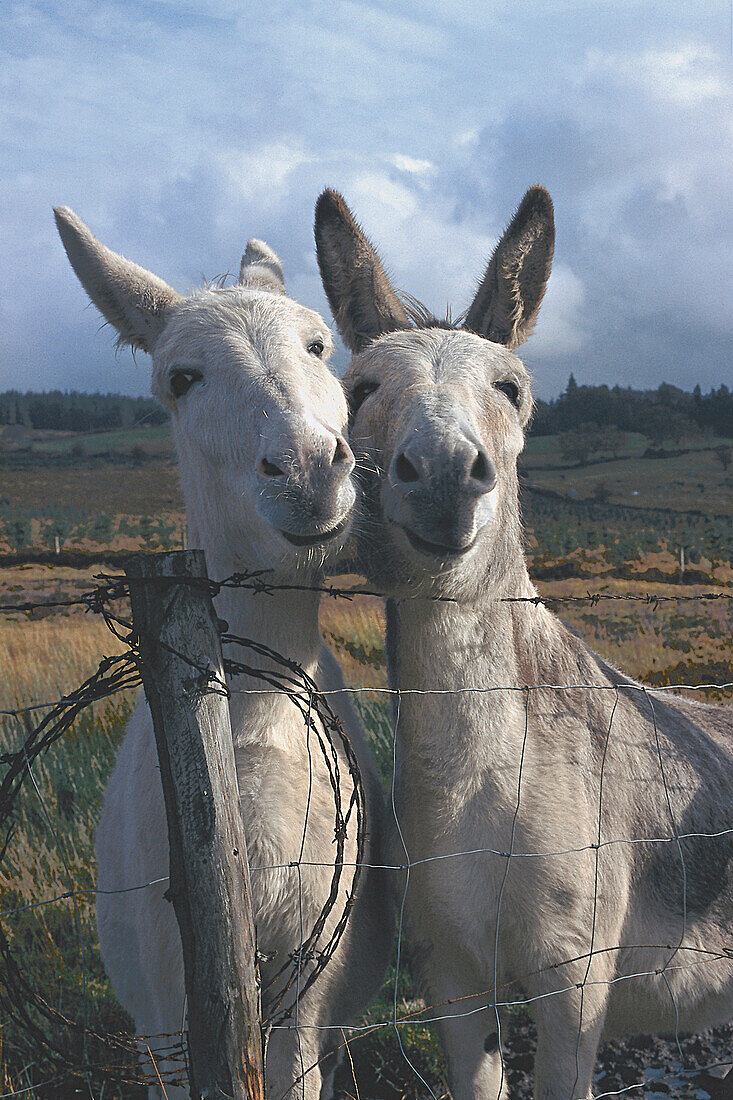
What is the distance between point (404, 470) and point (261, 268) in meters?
1.71

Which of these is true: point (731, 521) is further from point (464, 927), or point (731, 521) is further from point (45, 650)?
point (464, 927)

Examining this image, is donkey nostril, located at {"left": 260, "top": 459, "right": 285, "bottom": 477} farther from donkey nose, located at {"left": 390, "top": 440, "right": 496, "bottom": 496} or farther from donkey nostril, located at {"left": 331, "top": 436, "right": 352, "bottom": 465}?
donkey nose, located at {"left": 390, "top": 440, "right": 496, "bottom": 496}

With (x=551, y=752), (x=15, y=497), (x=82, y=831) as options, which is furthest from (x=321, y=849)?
(x=15, y=497)

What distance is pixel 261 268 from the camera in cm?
341

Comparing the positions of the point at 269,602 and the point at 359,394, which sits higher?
the point at 359,394

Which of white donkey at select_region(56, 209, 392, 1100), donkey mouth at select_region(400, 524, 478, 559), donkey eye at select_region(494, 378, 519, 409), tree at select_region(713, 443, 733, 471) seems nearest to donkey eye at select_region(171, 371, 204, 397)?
white donkey at select_region(56, 209, 392, 1100)

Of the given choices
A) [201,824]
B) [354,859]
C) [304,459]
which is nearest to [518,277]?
→ [304,459]

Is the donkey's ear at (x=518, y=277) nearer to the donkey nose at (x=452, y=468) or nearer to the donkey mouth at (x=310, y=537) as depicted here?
the donkey nose at (x=452, y=468)

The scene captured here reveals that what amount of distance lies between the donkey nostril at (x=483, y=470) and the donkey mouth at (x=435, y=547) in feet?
0.58

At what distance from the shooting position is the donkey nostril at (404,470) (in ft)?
7.17

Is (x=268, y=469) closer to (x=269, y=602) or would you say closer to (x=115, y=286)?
(x=269, y=602)

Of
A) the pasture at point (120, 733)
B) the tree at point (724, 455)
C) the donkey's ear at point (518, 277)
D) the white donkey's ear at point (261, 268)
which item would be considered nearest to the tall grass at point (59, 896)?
the pasture at point (120, 733)

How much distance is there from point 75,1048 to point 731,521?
47413 millimetres

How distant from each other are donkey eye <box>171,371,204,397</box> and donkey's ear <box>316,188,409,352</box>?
1136mm
